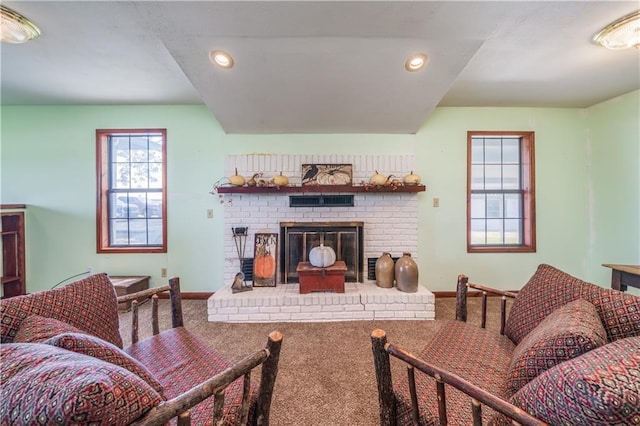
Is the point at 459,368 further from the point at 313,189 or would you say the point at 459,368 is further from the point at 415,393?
the point at 313,189

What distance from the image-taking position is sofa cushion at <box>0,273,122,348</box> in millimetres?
944

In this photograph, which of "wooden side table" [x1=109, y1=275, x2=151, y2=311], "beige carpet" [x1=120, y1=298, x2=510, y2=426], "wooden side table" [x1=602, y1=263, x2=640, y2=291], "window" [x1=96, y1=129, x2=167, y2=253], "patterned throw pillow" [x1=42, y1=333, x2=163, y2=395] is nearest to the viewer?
"patterned throw pillow" [x1=42, y1=333, x2=163, y2=395]

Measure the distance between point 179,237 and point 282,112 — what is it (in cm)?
199

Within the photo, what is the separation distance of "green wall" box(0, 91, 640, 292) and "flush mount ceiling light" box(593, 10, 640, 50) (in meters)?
1.33

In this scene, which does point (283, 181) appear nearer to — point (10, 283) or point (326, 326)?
point (326, 326)

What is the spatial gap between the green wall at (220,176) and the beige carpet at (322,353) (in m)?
0.57

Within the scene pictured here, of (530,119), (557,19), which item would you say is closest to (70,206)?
(557,19)

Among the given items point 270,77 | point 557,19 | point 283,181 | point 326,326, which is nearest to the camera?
point 557,19

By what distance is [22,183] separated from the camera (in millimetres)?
3133

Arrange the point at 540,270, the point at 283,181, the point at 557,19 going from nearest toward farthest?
1. the point at 540,270
2. the point at 557,19
3. the point at 283,181

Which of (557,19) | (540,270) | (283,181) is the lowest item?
(540,270)

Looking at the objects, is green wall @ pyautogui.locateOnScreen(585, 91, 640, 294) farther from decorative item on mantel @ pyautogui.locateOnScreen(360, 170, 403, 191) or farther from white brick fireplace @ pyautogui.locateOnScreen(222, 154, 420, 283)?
decorative item on mantel @ pyautogui.locateOnScreen(360, 170, 403, 191)

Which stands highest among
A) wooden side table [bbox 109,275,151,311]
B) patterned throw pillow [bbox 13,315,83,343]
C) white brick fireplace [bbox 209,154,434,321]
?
white brick fireplace [bbox 209,154,434,321]

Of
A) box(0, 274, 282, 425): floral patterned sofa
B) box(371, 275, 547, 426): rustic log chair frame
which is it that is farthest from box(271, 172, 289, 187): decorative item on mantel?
box(371, 275, 547, 426): rustic log chair frame
